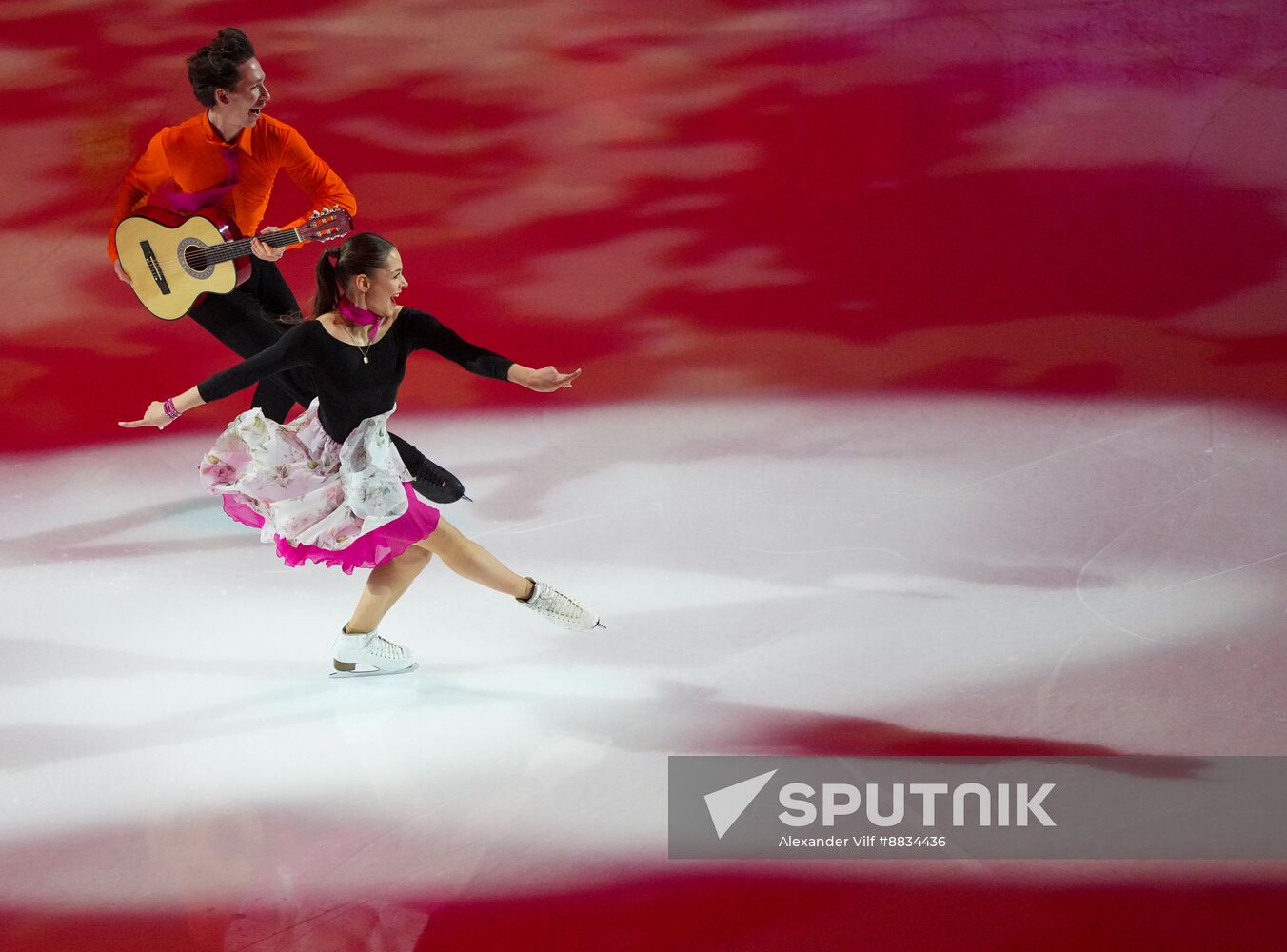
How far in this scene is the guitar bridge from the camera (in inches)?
145

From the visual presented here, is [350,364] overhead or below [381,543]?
overhead

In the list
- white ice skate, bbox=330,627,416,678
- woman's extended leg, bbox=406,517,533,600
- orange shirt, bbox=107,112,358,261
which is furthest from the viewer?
orange shirt, bbox=107,112,358,261

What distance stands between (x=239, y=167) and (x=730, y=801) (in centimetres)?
211

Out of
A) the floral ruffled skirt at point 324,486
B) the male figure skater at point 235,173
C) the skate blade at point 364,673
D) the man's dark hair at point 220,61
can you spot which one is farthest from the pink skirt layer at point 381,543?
the man's dark hair at point 220,61

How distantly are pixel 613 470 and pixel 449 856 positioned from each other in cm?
177

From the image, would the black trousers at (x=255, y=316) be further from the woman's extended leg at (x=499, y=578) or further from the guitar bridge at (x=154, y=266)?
the woman's extended leg at (x=499, y=578)

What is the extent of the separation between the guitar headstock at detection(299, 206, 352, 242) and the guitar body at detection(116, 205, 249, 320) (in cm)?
39

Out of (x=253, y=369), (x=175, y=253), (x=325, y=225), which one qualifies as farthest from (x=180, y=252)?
(x=253, y=369)

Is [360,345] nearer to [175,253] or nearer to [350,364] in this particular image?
[350,364]

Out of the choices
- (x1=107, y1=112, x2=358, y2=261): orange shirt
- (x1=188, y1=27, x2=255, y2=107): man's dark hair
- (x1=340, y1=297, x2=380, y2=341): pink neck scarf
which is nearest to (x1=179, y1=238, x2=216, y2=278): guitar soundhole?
(x1=107, y1=112, x2=358, y2=261): orange shirt

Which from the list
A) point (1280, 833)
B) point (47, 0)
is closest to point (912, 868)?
point (1280, 833)

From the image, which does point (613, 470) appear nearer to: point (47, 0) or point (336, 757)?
point (336, 757)

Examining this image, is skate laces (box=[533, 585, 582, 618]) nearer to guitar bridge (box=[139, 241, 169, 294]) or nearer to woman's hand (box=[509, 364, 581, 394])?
woman's hand (box=[509, 364, 581, 394])

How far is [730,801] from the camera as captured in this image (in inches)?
112
